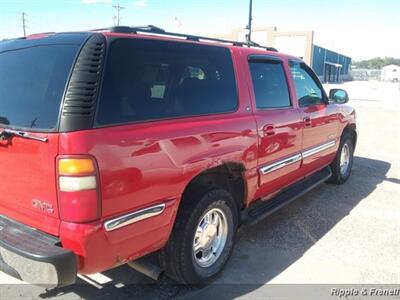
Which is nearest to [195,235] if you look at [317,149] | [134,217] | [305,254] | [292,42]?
[134,217]

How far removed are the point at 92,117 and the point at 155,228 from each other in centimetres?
88

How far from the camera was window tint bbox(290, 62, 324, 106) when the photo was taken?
4.58 meters

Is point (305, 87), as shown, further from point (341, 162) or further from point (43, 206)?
point (43, 206)

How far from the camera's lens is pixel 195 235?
3.12 metres

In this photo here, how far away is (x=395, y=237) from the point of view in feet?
14.2

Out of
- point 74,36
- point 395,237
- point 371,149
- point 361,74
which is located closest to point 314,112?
point 395,237

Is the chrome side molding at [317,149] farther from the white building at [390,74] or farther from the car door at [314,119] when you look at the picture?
the white building at [390,74]

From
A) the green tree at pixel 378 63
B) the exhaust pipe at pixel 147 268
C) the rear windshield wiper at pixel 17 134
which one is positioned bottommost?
the exhaust pipe at pixel 147 268

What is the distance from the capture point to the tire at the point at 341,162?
6012 mm

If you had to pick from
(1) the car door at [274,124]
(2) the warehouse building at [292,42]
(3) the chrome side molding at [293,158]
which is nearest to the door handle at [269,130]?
(1) the car door at [274,124]

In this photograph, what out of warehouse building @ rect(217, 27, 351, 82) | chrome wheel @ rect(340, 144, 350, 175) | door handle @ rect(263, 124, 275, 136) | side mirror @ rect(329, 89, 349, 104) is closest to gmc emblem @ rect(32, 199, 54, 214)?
door handle @ rect(263, 124, 275, 136)

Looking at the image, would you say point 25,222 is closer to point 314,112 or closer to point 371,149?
point 314,112

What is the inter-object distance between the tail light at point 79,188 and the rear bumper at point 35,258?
218 millimetres

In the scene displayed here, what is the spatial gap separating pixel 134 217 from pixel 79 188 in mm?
420
